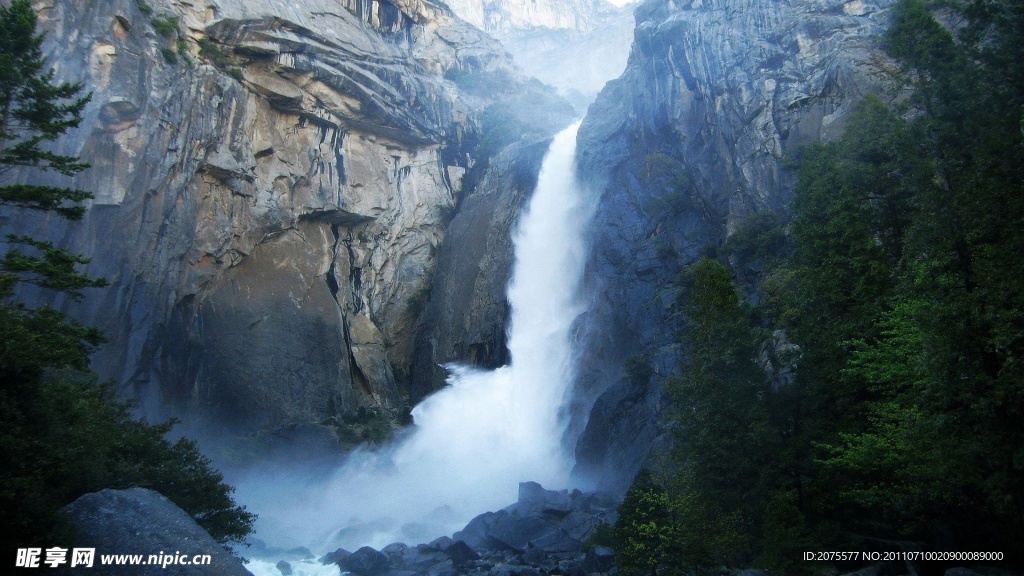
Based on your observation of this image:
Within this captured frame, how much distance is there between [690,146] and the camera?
114 feet

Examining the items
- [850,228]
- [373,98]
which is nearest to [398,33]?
[373,98]

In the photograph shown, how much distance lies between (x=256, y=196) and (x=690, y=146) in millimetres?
22923

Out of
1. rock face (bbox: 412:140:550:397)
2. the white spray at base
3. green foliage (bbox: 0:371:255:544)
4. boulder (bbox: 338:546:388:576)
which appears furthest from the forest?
rock face (bbox: 412:140:550:397)

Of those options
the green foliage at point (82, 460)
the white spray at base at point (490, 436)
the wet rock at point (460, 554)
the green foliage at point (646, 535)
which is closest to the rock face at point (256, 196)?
the white spray at base at point (490, 436)

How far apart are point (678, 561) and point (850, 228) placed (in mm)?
10559

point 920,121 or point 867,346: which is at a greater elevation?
point 920,121

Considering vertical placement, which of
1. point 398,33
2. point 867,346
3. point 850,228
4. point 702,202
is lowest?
point 867,346

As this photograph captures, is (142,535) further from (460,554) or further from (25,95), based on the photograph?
(460,554)

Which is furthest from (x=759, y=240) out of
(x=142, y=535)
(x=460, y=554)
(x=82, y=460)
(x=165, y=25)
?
(x=165, y=25)

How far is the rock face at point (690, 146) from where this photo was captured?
93.6 feet

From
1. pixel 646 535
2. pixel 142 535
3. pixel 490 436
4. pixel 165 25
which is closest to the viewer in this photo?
pixel 142 535

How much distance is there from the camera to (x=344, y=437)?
113 feet

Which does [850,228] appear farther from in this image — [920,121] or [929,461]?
[929,461]

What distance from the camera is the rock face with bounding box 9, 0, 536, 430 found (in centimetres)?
2727
